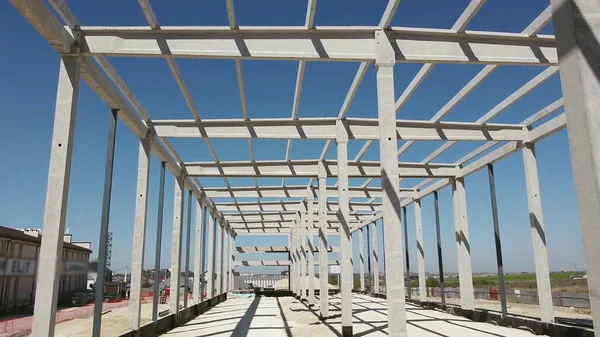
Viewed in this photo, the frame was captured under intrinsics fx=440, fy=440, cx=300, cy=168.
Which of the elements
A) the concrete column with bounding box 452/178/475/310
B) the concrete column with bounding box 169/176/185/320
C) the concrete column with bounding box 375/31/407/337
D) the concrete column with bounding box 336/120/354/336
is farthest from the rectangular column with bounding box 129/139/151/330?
the concrete column with bounding box 452/178/475/310

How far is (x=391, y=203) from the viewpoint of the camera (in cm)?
888

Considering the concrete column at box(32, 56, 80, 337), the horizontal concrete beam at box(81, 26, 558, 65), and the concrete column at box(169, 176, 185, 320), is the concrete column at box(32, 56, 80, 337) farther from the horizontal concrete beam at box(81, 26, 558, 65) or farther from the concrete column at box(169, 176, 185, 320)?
the concrete column at box(169, 176, 185, 320)

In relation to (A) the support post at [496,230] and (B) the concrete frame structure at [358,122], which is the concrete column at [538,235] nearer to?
(B) the concrete frame structure at [358,122]

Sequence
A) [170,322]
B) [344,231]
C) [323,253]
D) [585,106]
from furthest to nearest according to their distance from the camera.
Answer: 1. [323,253]
2. [170,322]
3. [344,231]
4. [585,106]

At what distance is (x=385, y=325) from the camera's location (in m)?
15.9

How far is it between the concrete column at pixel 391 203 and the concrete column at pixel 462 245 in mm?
12575

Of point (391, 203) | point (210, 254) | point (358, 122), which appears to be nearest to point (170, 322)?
point (358, 122)

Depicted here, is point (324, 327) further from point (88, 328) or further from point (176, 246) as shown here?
Answer: point (88, 328)

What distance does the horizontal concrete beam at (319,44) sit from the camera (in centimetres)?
954

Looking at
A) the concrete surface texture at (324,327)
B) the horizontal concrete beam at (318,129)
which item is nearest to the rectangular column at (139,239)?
the horizontal concrete beam at (318,129)

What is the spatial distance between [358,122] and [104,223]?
8.79 m

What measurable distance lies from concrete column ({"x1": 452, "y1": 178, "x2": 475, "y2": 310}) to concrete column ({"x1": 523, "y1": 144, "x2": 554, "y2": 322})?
5.20 meters

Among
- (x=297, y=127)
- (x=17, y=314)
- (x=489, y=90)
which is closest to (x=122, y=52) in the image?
(x=297, y=127)

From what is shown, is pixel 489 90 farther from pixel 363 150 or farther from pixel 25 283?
pixel 25 283
